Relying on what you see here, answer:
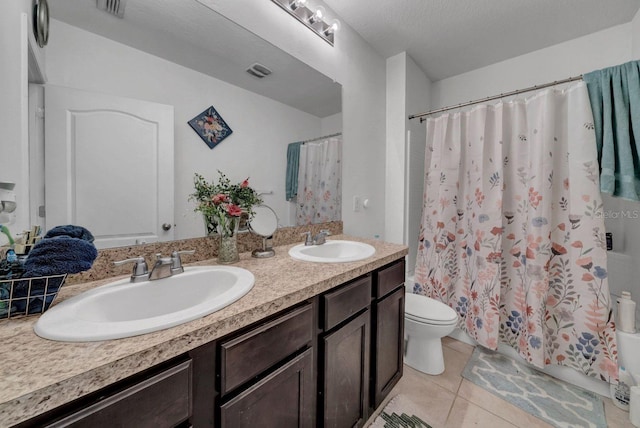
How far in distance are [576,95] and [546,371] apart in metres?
1.73

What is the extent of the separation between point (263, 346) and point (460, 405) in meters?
1.36

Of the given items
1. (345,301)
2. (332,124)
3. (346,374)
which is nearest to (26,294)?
(345,301)

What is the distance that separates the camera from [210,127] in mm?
1117

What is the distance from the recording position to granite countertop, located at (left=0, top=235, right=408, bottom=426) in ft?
1.23

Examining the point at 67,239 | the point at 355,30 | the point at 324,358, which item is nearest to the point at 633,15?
the point at 355,30

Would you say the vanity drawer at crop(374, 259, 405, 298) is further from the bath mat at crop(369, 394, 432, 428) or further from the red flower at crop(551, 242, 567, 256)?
the red flower at crop(551, 242, 567, 256)

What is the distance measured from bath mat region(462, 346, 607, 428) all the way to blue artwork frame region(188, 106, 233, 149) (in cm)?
203

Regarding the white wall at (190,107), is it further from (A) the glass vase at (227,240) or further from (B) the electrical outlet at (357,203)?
(B) the electrical outlet at (357,203)

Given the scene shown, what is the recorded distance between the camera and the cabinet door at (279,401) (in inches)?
25.5

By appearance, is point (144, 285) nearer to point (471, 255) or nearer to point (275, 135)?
point (275, 135)

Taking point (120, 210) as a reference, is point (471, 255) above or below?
below

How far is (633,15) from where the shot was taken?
5.33 ft

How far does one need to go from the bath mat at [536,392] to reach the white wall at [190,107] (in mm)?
1622

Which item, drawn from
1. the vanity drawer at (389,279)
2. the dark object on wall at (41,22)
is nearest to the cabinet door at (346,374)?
the vanity drawer at (389,279)
